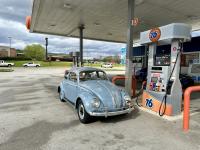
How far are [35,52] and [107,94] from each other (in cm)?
9326

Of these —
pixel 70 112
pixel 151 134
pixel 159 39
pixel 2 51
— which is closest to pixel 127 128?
pixel 151 134

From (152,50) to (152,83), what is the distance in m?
1.24

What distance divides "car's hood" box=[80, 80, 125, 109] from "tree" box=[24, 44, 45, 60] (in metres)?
A: 90.7

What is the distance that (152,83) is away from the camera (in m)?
6.80

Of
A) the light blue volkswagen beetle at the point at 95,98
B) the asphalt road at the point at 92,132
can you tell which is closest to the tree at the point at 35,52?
the light blue volkswagen beetle at the point at 95,98

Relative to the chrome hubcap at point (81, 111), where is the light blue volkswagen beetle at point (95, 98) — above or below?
above

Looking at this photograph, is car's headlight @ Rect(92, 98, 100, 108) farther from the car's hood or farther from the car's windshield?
the car's windshield

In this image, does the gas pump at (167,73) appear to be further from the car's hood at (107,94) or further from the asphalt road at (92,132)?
the car's hood at (107,94)

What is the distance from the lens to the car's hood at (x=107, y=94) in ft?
17.1

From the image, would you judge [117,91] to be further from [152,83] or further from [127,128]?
[152,83]

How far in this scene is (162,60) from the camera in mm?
6500

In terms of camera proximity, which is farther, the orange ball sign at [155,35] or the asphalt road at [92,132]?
the orange ball sign at [155,35]

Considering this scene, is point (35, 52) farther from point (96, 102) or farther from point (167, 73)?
point (96, 102)

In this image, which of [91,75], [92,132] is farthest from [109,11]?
[92,132]
